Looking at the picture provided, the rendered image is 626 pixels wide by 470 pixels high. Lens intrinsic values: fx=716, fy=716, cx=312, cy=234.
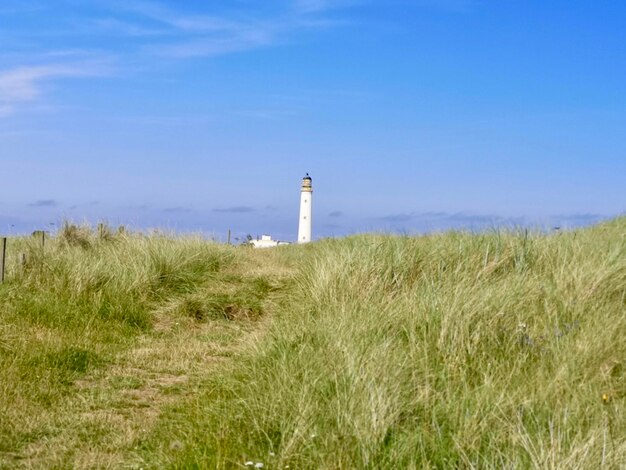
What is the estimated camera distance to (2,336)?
7566 mm

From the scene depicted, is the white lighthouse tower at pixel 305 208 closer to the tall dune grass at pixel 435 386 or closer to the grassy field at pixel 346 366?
the grassy field at pixel 346 366

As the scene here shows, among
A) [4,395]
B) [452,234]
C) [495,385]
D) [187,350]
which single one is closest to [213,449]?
[495,385]

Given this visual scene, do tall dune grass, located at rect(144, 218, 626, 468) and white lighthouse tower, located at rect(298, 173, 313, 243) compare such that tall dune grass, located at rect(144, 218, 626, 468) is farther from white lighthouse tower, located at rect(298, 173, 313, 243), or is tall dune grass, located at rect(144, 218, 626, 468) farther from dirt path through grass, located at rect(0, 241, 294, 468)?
white lighthouse tower, located at rect(298, 173, 313, 243)

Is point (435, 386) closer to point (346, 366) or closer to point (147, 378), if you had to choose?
point (346, 366)

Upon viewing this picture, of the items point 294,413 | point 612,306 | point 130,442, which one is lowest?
point 130,442

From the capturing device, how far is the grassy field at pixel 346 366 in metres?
3.84

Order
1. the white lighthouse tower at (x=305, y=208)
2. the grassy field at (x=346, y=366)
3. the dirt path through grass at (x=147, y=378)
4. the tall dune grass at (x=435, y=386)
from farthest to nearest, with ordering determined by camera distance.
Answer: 1. the white lighthouse tower at (x=305, y=208)
2. the dirt path through grass at (x=147, y=378)
3. the grassy field at (x=346, y=366)
4. the tall dune grass at (x=435, y=386)

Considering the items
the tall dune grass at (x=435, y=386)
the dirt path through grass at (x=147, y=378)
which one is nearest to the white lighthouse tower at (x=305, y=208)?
the dirt path through grass at (x=147, y=378)

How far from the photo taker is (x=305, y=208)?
4231cm

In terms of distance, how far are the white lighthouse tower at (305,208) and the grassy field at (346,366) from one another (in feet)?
103

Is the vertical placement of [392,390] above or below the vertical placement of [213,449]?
above

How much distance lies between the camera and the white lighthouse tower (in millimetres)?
41875

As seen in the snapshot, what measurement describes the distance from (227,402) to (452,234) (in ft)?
23.2

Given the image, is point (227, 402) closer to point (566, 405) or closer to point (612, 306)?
point (566, 405)
